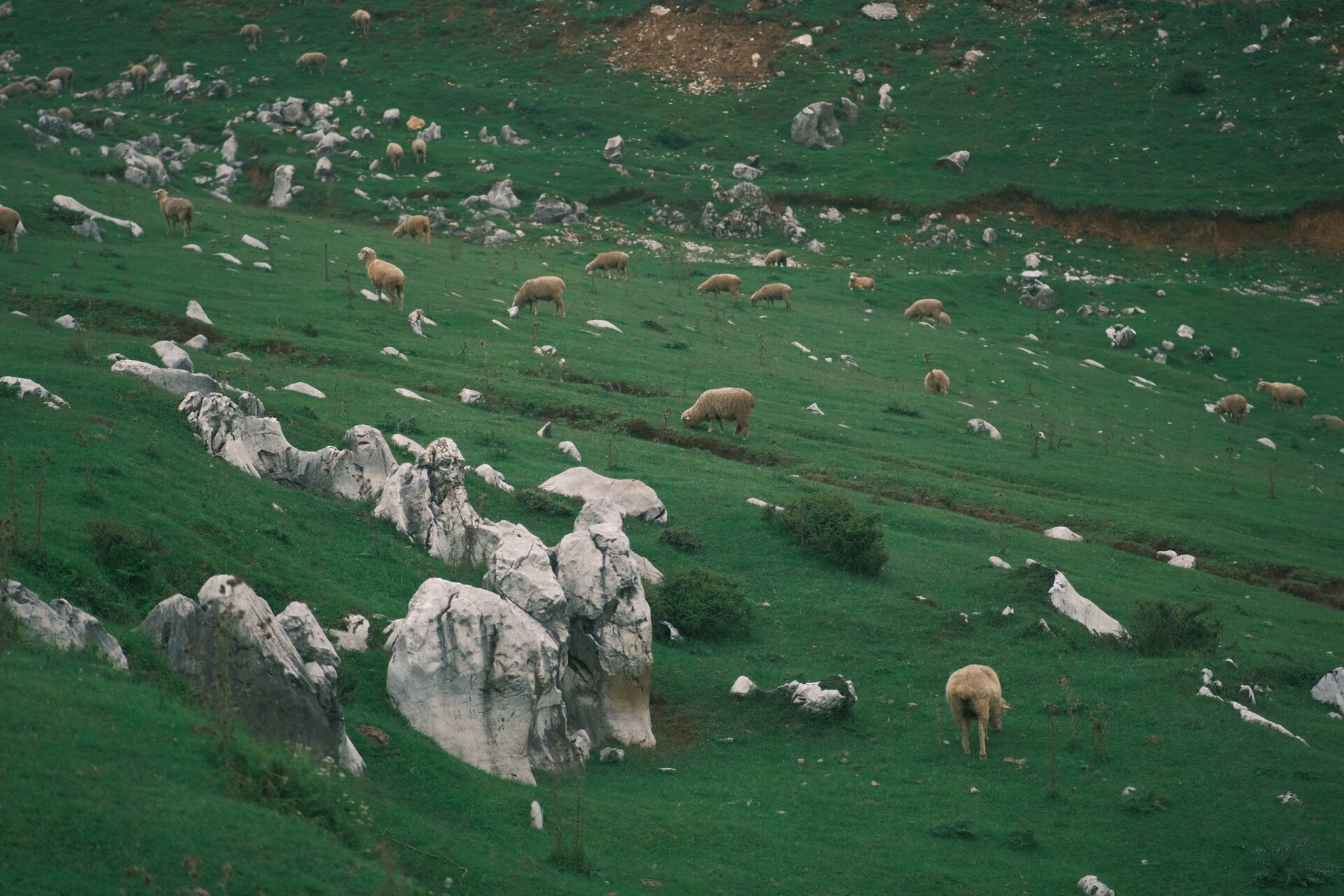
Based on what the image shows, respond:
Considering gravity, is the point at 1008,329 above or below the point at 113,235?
below

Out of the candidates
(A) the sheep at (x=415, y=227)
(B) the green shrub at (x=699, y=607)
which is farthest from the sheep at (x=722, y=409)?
(A) the sheep at (x=415, y=227)

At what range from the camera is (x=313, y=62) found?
80.0m

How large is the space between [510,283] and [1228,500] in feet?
87.6

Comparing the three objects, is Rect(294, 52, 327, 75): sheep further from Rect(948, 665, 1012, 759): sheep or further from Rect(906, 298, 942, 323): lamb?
Rect(948, 665, 1012, 759): sheep

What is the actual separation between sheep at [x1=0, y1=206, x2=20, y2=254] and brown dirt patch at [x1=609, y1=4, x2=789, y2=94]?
2134 inches

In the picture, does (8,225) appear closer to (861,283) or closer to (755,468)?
(755,468)

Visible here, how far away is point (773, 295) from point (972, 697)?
116 ft

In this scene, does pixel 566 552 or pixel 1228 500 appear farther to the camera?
pixel 1228 500

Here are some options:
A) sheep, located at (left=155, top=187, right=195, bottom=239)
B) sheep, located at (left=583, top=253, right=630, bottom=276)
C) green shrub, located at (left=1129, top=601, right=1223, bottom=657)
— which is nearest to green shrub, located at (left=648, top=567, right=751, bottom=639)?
green shrub, located at (left=1129, top=601, right=1223, bottom=657)

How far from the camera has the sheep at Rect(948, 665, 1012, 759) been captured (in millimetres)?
17266

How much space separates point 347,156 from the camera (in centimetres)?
6694

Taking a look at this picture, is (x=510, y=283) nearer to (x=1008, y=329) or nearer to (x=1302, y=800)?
(x=1008, y=329)

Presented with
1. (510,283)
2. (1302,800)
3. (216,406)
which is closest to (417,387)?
(216,406)

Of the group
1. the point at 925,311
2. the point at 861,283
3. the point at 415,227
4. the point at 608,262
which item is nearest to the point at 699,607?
the point at 608,262
